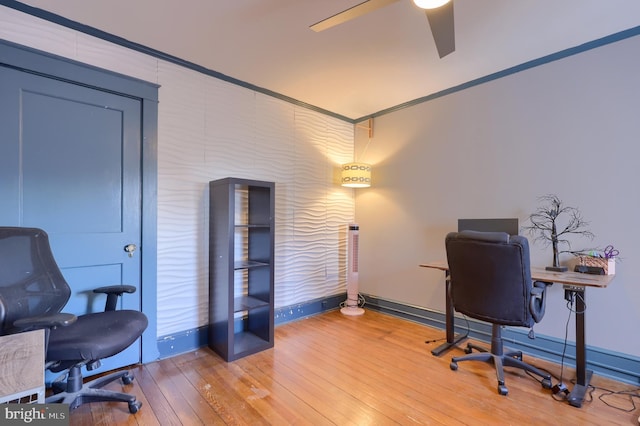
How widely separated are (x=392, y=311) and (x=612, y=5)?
10.8 feet

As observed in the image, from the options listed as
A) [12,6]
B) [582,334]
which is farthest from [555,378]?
[12,6]

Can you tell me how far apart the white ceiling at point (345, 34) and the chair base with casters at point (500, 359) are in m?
2.26

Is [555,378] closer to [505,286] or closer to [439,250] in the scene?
[505,286]

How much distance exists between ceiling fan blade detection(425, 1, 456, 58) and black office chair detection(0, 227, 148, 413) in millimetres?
2482

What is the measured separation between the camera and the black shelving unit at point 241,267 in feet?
Result: 8.38

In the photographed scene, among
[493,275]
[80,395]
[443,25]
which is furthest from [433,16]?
[80,395]

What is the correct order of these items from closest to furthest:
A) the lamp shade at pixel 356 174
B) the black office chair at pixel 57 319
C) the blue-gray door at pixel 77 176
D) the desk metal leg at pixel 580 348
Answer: the black office chair at pixel 57 319
the blue-gray door at pixel 77 176
the desk metal leg at pixel 580 348
the lamp shade at pixel 356 174

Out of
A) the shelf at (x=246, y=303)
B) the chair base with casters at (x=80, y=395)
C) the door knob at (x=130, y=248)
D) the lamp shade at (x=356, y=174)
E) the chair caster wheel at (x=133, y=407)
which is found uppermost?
the lamp shade at (x=356, y=174)

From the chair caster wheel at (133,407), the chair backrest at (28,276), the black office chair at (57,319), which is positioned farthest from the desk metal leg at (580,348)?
the chair backrest at (28,276)

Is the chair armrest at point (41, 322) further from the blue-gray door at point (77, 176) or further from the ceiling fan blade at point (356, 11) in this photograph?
the ceiling fan blade at point (356, 11)

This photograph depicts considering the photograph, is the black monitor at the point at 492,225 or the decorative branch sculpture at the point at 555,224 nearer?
the decorative branch sculpture at the point at 555,224

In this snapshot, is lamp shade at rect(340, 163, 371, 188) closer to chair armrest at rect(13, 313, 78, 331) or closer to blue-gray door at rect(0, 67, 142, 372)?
blue-gray door at rect(0, 67, 142, 372)

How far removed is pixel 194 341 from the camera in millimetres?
2723

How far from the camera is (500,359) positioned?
7.41ft
